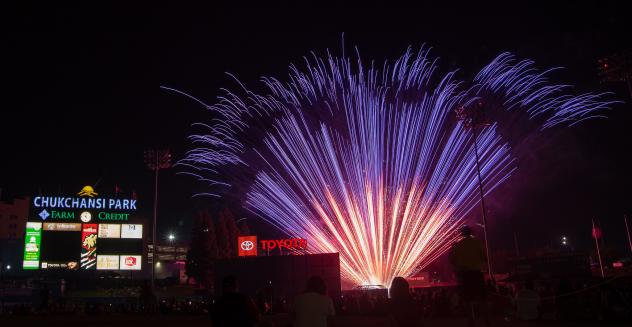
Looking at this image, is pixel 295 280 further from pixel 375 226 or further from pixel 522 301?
pixel 522 301

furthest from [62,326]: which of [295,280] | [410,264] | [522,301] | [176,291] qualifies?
[176,291]

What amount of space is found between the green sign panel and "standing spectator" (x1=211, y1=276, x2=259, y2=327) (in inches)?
2598

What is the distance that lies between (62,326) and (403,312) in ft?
49.8

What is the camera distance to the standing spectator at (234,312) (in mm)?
7168

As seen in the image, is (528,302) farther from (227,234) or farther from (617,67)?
(227,234)

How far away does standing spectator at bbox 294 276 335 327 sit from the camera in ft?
24.9

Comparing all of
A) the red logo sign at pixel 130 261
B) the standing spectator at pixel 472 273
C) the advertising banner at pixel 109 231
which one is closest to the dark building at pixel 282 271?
the standing spectator at pixel 472 273

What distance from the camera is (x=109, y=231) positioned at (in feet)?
226

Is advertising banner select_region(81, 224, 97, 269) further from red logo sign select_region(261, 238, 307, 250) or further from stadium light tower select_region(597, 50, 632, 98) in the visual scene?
stadium light tower select_region(597, 50, 632, 98)

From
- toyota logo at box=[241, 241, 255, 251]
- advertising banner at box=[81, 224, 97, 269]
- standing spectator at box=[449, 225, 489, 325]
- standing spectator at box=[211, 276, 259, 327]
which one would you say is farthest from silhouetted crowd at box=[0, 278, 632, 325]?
advertising banner at box=[81, 224, 97, 269]

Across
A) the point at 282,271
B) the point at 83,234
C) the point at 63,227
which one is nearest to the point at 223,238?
the point at 83,234

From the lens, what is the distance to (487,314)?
10031mm

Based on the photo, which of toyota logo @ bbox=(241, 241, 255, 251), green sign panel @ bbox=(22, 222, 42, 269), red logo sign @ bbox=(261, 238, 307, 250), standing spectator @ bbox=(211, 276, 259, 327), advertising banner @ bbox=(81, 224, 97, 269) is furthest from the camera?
advertising banner @ bbox=(81, 224, 97, 269)

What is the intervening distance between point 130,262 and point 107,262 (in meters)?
2.59
